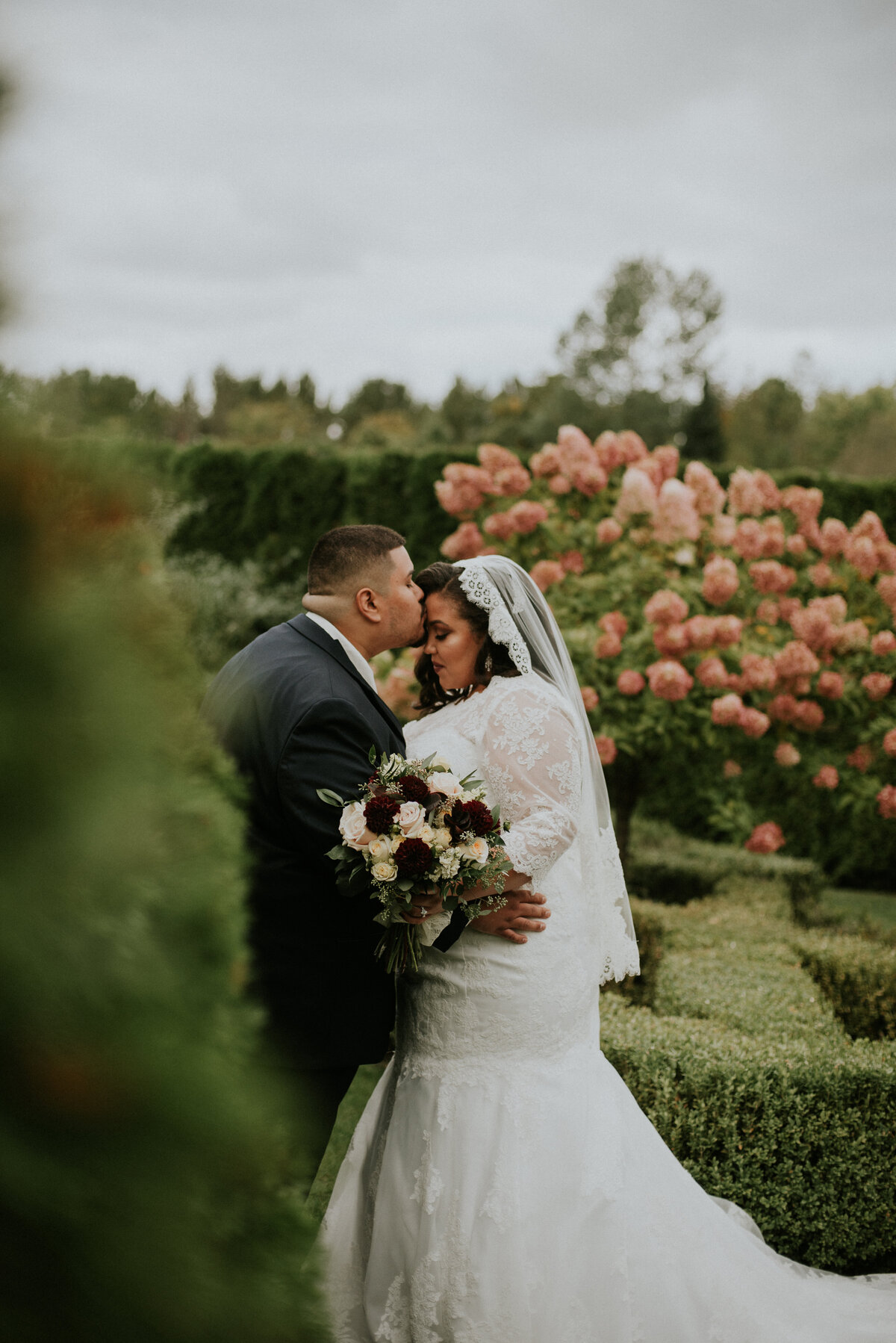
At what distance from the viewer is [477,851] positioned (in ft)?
8.10

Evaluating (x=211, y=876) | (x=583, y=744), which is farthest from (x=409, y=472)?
(x=211, y=876)

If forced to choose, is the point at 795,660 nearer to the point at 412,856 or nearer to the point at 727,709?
the point at 727,709

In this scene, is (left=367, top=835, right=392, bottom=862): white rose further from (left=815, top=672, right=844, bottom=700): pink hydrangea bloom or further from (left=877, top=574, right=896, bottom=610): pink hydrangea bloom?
(left=877, top=574, right=896, bottom=610): pink hydrangea bloom

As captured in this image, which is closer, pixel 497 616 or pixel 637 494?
pixel 497 616

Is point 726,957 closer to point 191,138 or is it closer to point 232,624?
point 191,138

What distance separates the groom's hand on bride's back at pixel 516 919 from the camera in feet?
9.31

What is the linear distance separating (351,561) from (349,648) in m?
0.29

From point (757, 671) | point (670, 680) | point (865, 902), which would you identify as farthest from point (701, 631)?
point (865, 902)

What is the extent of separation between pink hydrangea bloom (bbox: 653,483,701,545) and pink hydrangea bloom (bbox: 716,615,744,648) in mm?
756

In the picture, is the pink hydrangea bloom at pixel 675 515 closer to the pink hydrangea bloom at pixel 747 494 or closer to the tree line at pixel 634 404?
the pink hydrangea bloom at pixel 747 494

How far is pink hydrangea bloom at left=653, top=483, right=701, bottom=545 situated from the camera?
5.95 metres

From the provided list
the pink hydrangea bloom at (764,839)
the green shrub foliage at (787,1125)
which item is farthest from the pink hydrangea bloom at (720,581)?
the green shrub foliage at (787,1125)

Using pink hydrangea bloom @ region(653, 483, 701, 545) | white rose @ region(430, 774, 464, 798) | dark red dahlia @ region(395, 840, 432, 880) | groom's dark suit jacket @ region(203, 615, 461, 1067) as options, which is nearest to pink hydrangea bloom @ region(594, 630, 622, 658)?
pink hydrangea bloom @ region(653, 483, 701, 545)

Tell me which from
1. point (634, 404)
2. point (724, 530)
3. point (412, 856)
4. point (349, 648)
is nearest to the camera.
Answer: point (412, 856)
